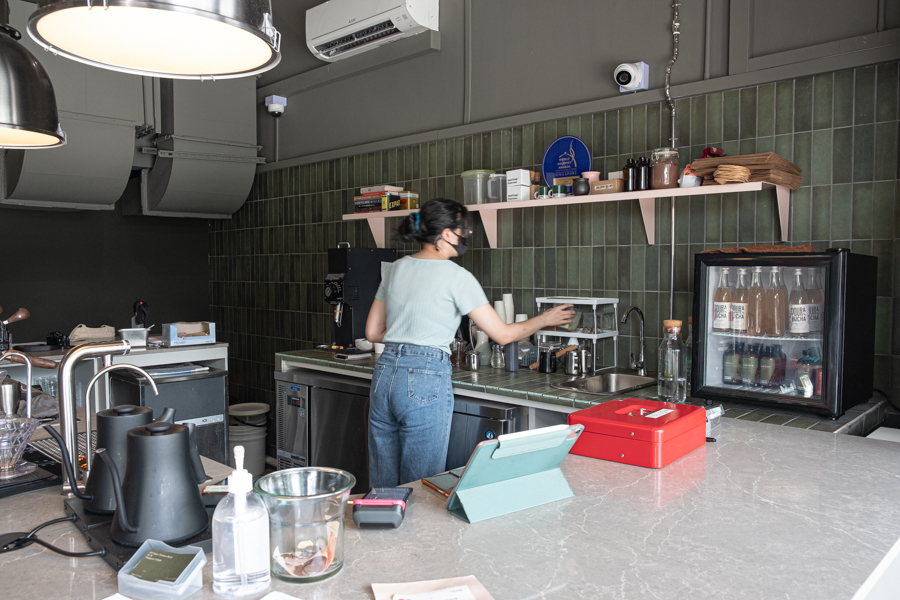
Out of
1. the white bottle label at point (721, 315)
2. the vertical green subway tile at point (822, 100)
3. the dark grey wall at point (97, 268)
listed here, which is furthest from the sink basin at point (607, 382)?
the dark grey wall at point (97, 268)

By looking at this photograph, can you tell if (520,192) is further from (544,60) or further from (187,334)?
(187,334)

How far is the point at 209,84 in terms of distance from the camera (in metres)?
5.33

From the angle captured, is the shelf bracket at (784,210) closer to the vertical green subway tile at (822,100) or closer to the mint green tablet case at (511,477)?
the vertical green subway tile at (822,100)

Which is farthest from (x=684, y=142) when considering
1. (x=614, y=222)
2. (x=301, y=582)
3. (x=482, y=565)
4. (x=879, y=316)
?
(x=301, y=582)

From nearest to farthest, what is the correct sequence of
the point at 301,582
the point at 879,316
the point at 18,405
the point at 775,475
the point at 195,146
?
the point at 301,582 → the point at 775,475 → the point at 18,405 → the point at 879,316 → the point at 195,146

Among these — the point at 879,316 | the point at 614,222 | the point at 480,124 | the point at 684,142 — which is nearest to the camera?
the point at 879,316

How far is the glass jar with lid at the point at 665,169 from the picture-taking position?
3.09 meters

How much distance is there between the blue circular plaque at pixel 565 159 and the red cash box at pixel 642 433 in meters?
1.84

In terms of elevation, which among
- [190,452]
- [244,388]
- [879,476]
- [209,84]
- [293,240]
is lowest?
[244,388]

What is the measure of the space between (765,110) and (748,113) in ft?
0.24

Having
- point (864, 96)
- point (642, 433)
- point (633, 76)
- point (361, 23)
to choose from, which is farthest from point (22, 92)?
point (361, 23)

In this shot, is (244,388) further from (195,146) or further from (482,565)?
(482,565)

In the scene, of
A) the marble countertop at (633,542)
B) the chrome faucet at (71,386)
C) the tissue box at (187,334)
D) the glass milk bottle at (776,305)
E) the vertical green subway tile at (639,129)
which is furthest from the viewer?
the tissue box at (187,334)

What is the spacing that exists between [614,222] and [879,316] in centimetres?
128
